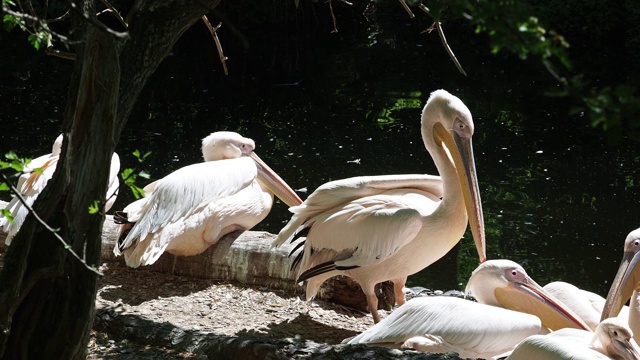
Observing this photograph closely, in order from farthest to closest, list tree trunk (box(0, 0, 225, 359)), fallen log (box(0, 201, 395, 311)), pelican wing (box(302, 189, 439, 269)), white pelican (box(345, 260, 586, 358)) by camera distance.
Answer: fallen log (box(0, 201, 395, 311)), pelican wing (box(302, 189, 439, 269)), white pelican (box(345, 260, 586, 358)), tree trunk (box(0, 0, 225, 359))

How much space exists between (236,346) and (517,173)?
5.89 meters

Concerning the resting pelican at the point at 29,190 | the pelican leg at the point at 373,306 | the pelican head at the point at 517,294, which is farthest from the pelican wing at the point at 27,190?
the pelican head at the point at 517,294

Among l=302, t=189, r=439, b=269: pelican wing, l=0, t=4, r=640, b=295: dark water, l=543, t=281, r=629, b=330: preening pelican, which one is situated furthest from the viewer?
l=0, t=4, r=640, b=295: dark water

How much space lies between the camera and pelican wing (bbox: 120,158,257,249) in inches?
195

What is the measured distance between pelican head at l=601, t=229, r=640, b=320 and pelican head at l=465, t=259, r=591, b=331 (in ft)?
0.60

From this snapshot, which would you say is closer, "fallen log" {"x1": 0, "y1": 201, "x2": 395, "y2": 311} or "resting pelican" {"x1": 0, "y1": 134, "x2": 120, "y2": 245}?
"resting pelican" {"x1": 0, "y1": 134, "x2": 120, "y2": 245}

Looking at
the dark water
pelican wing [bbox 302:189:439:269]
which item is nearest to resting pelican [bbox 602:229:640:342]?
pelican wing [bbox 302:189:439:269]

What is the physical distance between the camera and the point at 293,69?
46.8 ft

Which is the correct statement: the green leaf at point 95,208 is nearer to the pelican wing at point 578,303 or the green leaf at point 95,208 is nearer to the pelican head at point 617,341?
the pelican head at point 617,341

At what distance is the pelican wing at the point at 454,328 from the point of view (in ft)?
12.9

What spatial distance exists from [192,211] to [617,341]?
2.57 metres

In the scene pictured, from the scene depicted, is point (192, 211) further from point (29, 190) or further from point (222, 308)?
point (29, 190)

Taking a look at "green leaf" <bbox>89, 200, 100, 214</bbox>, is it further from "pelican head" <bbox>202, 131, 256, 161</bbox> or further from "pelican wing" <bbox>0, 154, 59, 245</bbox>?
Answer: "pelican head" <bbox>202, 131, 256, 161</bbox>

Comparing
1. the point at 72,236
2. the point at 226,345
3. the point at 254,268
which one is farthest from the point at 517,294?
the point at 72,236
